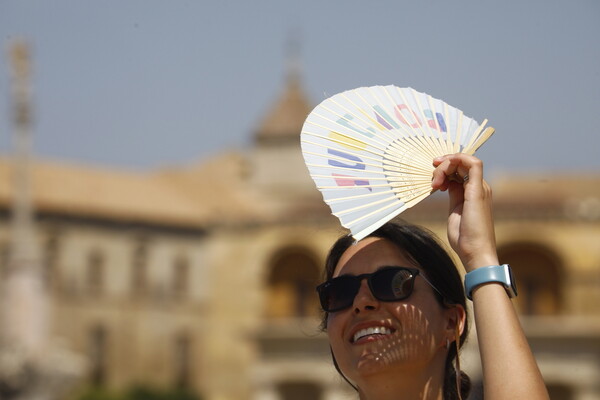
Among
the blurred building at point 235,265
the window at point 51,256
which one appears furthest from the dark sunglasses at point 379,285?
the window at point 51,256

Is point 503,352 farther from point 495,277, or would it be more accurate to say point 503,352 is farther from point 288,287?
point 288,287

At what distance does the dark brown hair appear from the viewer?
111 inches

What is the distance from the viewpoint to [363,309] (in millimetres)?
2770

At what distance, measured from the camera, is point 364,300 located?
2766 millimetres

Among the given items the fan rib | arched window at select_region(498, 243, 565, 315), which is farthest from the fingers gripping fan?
arched window at select_region(498, 243, 565, 315)

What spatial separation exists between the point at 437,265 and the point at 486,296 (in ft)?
1.11

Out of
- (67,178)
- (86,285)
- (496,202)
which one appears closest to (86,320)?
(86,285)

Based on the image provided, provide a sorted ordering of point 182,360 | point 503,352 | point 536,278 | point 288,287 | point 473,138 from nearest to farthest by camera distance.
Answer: point 503,352 → point 473,138 → point 536,278 → point 288,287 → point 182,360

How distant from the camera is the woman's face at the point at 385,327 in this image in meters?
2.71

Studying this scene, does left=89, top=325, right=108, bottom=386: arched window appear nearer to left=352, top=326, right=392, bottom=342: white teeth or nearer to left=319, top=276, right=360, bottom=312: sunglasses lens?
left=319, top=276, right=360, bottom=312: sunglasses lens

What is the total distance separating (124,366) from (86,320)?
7.39 ft

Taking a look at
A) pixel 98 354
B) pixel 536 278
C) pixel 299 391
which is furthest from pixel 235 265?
pixel 98 354

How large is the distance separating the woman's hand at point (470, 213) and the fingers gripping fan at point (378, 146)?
2.1 inches

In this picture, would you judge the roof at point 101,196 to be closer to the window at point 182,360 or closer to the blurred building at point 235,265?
the blurred building at point 235,265
